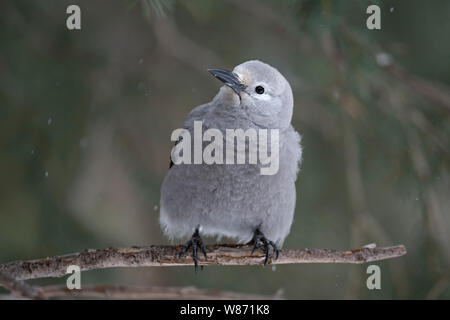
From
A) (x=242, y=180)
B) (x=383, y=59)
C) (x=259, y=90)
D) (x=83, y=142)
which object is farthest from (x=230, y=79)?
(x=83, y=142)

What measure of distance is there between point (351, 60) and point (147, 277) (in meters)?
3.29

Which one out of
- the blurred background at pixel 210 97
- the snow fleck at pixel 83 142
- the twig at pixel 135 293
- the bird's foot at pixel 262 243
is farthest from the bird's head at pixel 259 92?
the snow fleck at pixel 83 142

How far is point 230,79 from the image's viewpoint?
336cm

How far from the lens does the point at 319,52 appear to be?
4.90 meters

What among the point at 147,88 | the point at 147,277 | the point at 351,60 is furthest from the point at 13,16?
the point at 147,277

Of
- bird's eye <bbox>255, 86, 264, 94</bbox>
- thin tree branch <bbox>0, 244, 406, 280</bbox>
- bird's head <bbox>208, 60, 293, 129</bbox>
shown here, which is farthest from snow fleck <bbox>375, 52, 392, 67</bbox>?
thin tree branch <bbox>0, 244, 406, 280</bbox>

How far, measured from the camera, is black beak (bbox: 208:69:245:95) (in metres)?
3.31

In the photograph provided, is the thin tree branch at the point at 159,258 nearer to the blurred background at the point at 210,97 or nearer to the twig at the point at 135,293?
the twig at the point at 135,293

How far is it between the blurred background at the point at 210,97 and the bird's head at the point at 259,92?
44cm

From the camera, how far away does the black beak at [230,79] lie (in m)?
3.31

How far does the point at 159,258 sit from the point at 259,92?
1128 mm

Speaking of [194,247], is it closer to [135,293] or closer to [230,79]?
[135,293]

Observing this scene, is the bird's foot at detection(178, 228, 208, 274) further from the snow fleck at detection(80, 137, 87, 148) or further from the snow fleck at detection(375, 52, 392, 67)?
the snow fleck at detection(375, 52, 392, 67)
